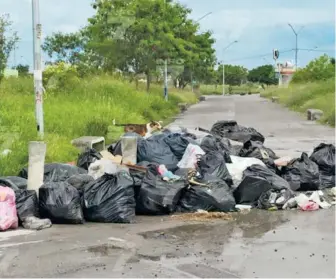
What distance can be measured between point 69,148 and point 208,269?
5.69m

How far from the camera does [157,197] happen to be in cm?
693

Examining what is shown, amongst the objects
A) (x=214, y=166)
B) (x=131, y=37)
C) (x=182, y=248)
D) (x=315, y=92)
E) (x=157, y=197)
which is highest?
(x=131, y=37)

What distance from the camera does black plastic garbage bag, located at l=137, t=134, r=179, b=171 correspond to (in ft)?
27.9

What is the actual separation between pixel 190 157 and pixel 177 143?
0.71 metres

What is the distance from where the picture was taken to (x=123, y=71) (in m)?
28.8

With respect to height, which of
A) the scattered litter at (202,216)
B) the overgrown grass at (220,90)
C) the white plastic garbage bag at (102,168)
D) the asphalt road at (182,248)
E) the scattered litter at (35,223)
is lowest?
the asphalt road at (182,248)

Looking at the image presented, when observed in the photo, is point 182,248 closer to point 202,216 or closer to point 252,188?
point 202,216

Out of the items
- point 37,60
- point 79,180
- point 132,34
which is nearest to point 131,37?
point 132,34

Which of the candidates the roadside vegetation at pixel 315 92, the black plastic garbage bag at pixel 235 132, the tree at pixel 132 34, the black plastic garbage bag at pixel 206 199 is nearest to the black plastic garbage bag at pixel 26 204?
the black plastic garbage bag at pixel 206 199

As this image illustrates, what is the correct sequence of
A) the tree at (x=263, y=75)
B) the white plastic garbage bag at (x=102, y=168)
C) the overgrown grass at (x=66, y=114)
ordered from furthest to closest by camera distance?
the tree at (x=263, y=75)
the overgrown grass at (x=66, y=114)
the white plastic garbage bag at (x=102, y=168)

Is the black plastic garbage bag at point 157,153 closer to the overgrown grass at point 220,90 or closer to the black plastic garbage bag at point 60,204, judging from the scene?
the black plastic garbage bag at point 60,204

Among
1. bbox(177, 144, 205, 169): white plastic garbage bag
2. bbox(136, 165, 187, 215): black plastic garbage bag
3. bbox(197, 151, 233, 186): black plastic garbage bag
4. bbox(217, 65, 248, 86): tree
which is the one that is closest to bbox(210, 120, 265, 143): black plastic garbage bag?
bbox(177, 144, 205, 169): white plastic garbage bag

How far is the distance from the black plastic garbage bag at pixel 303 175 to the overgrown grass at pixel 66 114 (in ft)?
11.6

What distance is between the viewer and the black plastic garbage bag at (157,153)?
852cm
